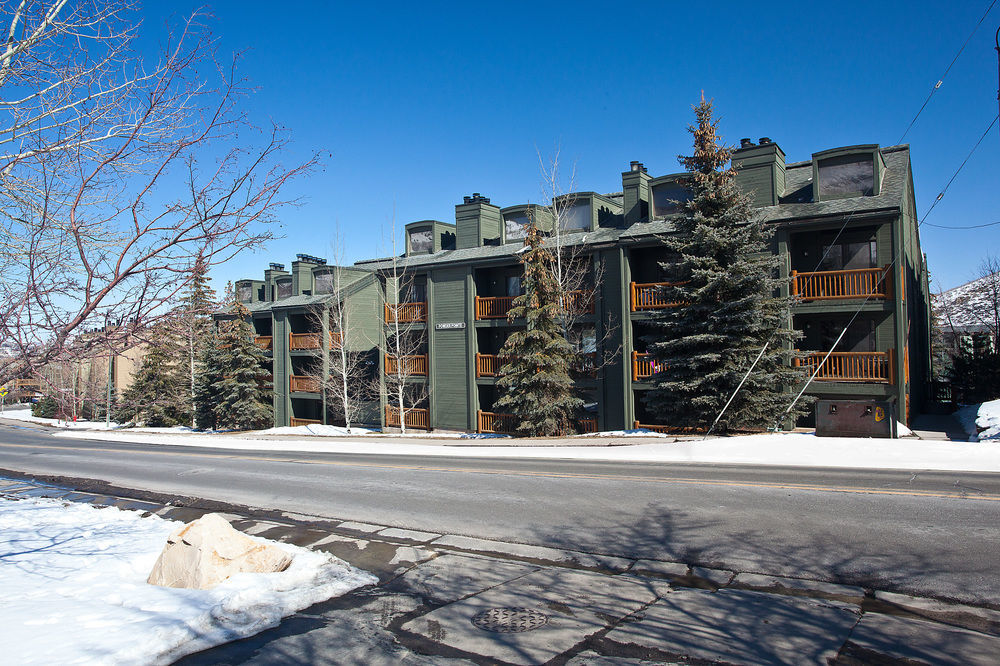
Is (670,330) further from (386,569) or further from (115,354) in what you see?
(115,354)

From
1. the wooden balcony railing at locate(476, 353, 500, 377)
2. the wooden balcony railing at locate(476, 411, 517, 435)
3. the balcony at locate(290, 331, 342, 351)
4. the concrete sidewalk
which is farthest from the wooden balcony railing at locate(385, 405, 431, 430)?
the concrete sidewalk

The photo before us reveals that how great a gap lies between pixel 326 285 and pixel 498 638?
3427 centimetres

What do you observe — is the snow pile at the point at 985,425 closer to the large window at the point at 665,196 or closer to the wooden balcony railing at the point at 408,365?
the large window at the point at 665,196

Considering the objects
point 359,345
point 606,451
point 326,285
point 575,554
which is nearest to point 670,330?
point 606,451

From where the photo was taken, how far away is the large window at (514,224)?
29.1 meters

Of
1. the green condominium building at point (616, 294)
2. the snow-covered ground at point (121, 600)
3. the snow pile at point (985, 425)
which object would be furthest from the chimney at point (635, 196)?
the snow-covered ground at point (121, 600)

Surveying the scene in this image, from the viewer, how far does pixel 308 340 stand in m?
35.9

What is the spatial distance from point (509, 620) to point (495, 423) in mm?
22465

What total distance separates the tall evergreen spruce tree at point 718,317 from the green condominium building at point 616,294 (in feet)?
3.78

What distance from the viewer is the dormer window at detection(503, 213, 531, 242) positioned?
2908cm

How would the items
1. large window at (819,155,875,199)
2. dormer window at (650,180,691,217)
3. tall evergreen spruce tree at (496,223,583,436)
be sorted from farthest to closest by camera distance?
dormer window at (650,180,691,217), tall evergreen spruce tree at (496,223,583,436), large window at (819,155,875,199)

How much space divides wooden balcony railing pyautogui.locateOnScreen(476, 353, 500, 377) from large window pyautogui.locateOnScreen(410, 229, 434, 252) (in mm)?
6773

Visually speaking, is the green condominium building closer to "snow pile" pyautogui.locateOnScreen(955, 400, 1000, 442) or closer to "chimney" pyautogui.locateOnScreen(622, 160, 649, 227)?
"chimney" pyautogui.locateOnScreen(622, 160, 649, 227)

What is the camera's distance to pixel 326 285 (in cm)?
3725
